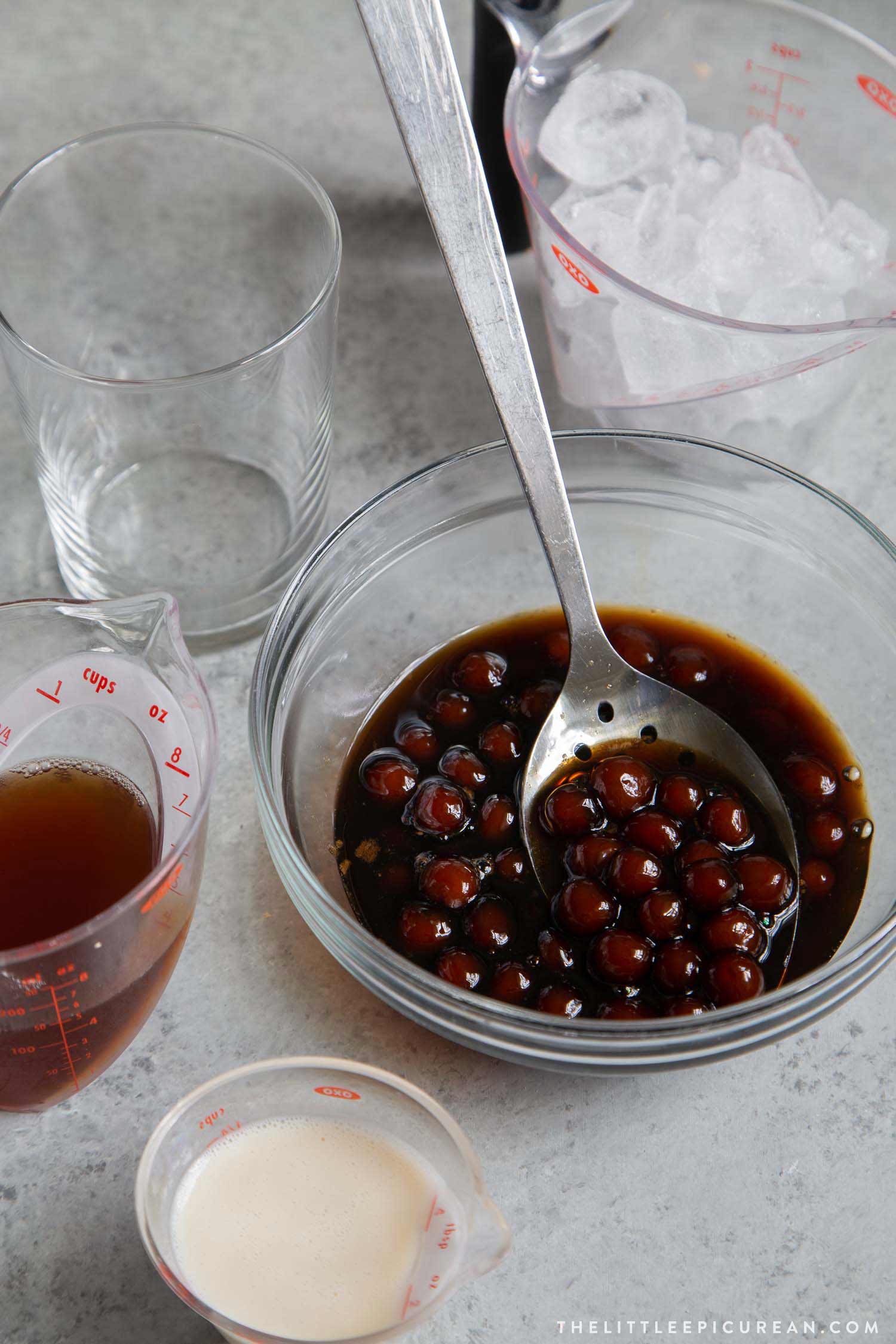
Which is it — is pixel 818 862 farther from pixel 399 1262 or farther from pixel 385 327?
pixel 385 327

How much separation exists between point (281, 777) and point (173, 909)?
6.7 inches

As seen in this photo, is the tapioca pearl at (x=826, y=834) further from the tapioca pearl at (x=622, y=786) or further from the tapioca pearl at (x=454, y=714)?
the tapioca pearl at (x=454, y=714)

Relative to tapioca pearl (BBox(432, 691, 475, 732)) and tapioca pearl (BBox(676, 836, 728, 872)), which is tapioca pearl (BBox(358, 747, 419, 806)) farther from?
tapioca pearl (BBox(676, 836, 728, 872))

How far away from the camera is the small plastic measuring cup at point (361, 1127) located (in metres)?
0.91

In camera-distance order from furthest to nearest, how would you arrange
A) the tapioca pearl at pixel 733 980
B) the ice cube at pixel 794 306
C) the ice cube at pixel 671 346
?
1. the ice cube at pixel 794 306
2. the ice cube at pixel 671 346
3. the tapioca pearl at pixel 733 980

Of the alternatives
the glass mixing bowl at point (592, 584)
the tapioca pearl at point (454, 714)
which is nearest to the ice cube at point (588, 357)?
the glass mixing bowl at point (592, 584)

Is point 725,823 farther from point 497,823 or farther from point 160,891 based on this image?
point 160,891

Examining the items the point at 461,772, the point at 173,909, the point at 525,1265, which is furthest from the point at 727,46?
the point at 525,1265

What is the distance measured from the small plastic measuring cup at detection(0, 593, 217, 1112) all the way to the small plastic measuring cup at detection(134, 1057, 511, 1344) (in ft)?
→ 0.35

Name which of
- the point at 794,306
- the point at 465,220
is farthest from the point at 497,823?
the point at 794,306

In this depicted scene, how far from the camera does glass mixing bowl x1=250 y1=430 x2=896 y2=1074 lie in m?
1.13

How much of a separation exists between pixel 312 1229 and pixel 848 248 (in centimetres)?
103

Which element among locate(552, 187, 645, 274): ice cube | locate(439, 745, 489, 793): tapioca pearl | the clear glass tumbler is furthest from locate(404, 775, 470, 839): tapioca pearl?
locate(552, 187, 645, 274): ice cube

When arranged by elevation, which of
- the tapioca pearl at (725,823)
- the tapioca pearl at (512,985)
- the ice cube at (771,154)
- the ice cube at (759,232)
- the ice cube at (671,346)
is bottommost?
the tapioca pearl at (512,985)
